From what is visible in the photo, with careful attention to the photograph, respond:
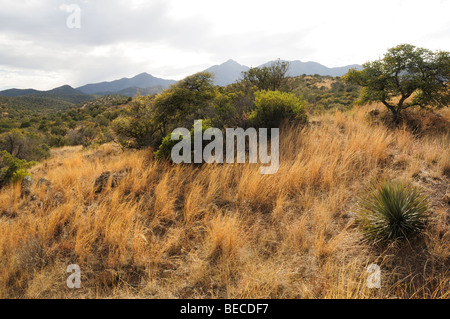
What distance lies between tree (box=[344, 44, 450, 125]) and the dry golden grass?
1880 millimetres

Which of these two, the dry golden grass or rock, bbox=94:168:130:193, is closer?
the dry golden grass

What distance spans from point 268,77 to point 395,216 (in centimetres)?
994

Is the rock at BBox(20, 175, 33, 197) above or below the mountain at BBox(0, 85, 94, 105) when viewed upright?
below

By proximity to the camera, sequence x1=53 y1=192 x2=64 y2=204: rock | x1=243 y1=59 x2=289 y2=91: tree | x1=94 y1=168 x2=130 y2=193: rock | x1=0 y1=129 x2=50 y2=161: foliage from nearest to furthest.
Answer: x1=53 y1=192 x2=64 y2=204: rock → x1=94 y1=168 x2=130 y2=193: rock → x1=243 y1=59 x2=289 y2=91: tree → x1=0 y1=129 x2=50 y2=161: foliage

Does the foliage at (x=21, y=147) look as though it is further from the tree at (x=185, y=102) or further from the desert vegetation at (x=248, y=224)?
the tree at (x=185, y=102)

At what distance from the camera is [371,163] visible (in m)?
4.88

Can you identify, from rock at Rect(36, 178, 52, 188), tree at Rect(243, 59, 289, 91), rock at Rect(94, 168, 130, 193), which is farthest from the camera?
tree at Rect(243, 59, 289, 91)

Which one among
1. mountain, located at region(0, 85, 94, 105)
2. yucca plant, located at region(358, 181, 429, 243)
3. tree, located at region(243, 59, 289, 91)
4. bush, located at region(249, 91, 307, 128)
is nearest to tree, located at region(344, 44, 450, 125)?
bush, located at region(249, 91, 307, 128)

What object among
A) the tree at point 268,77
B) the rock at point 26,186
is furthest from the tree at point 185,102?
the rock at point 26,186

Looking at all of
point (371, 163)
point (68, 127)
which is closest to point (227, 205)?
point (371, 163)

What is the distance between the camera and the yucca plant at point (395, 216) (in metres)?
2.86

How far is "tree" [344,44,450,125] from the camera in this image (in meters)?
6.62

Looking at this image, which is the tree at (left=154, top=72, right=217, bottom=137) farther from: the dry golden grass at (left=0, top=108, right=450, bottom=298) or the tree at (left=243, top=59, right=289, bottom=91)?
the tree at (left=243, top=59, right=289, bottom=91)

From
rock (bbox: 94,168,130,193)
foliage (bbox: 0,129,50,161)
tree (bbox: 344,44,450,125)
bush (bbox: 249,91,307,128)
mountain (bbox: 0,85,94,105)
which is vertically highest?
mountain (bbox: 0,85,94,105)
